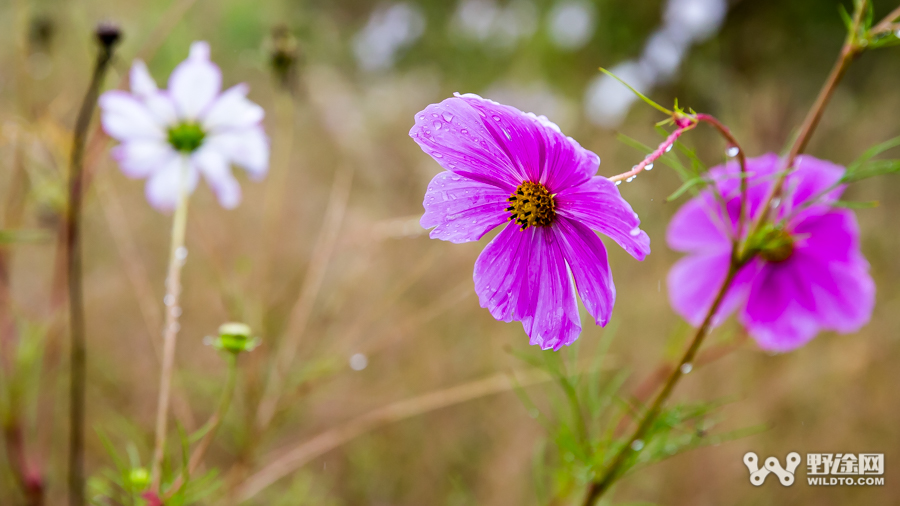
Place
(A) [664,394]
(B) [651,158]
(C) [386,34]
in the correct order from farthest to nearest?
(C) [386,34] → (A) [664,394] → (B) [651,158]

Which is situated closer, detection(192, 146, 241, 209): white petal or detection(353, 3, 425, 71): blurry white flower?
detection(192, 146, 241, 209): white petal

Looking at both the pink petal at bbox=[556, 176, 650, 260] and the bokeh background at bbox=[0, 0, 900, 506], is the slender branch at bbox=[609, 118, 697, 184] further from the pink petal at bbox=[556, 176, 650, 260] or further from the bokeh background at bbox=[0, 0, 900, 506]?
the bokeh background at bbox=[0, 0, 900, 506]

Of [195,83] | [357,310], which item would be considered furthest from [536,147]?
[357,310]

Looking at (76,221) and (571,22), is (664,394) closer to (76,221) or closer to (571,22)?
(76,221)

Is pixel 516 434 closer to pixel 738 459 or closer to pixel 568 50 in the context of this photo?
pixel 738 459

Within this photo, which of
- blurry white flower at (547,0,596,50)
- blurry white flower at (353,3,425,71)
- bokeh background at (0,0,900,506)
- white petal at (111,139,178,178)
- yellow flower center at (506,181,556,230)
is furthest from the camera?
blurry white flower at (547,0,596,50)

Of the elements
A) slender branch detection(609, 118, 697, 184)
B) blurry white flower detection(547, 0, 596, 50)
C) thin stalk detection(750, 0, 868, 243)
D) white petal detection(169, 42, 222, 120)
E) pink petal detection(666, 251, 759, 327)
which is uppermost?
blurry white flower detection(547, 0, 596, 50)

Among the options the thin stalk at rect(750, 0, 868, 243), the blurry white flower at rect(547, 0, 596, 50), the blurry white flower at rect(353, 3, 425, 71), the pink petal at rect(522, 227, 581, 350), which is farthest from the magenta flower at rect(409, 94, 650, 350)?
the blurry white flower at rect(547, 0, 596, 50)
